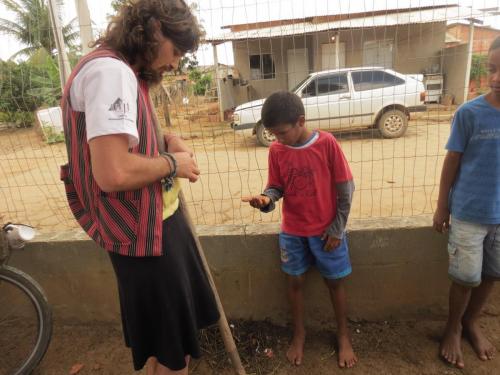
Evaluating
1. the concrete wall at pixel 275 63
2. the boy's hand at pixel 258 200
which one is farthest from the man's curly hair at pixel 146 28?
the concrete wall at pixel 275 63

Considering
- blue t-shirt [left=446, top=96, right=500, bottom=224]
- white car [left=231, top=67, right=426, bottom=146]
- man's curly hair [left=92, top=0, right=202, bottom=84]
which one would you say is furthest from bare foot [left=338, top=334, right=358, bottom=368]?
white car [left=231, top=67, right=426, bottom=146]

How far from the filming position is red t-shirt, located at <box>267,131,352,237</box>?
1767 millimetres

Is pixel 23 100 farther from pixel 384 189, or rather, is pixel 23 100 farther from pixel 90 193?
pixel 384 189

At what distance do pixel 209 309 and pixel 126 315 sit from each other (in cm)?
35

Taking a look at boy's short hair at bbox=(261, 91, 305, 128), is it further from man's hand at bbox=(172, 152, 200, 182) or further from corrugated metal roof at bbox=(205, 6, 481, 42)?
corrugated metal roof at bbox=(205, 6, 481, 42)

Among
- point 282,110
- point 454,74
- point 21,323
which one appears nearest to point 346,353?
point 282,110

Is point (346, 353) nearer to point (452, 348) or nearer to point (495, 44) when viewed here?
point (452, 348)

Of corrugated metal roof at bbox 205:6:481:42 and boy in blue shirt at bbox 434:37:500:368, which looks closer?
boy in blue shirt at bbox 434:37:500:368

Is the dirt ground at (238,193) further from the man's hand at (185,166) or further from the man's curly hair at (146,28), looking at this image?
the man's curly hair at (146,28)

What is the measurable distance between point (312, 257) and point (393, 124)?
6.50 meters

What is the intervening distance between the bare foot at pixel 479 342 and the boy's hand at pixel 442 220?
0.58 metres

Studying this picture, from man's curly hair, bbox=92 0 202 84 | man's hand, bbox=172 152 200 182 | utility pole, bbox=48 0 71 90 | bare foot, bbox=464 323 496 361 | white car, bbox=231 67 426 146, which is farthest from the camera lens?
white car, bbox=231 67 426 146

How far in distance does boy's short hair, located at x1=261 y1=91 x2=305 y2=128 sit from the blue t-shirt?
2.40ft

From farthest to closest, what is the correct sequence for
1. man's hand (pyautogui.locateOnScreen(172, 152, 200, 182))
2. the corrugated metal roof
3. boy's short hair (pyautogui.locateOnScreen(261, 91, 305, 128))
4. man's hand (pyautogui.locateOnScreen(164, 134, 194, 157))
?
1. the corrugated metal roof
2. boy's short hair (pyautogui.locateOnScreen(261, 91, 305, 128))
3. man's hand (pyautogui.locateOnScreen(164, 134, 194, 157))
4. man's hand (pyautogui.locateOnScreen(172, 152, 200, 182))
